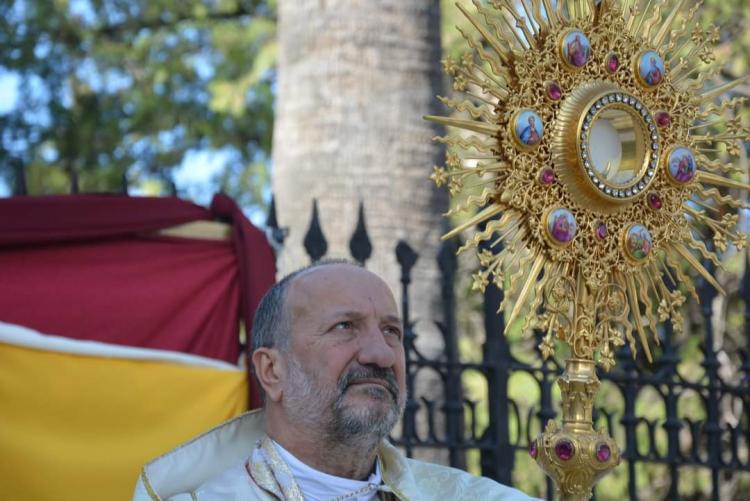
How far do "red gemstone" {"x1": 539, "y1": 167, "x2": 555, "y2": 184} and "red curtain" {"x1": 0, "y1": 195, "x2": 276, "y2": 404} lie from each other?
138 cm

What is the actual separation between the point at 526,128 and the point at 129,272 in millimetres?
1551

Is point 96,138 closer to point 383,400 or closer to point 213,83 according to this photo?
point 213,83

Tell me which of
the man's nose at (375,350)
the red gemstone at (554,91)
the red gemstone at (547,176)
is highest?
the red gemstone at (554,91)

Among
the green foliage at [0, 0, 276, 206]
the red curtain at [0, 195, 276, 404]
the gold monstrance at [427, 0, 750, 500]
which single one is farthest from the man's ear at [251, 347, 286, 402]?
the green foliage at [0, 0, 276, 206]

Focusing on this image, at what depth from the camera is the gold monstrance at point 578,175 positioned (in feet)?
10.9

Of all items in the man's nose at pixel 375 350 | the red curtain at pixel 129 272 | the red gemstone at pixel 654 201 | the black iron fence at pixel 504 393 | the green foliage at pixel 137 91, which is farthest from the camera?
the green foliage at pixel 137 91

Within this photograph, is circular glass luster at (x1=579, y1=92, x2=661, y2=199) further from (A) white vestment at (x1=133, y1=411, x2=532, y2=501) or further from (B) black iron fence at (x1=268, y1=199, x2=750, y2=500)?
(B) black iron fence at (x1=268, y1=199, x2=750, y2=500)

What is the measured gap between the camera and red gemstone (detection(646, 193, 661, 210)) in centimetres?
351

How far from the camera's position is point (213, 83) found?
12.0 meters

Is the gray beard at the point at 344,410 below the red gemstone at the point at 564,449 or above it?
above

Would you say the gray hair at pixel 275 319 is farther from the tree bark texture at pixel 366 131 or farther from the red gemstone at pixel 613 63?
the tree bark texture at pixel 366 131

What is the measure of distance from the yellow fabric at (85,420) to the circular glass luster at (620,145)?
158 cm

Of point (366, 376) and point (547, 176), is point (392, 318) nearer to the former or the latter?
point (366, 376)

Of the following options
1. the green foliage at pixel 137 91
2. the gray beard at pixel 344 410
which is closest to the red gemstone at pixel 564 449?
the gray beard at pixel 344 410
